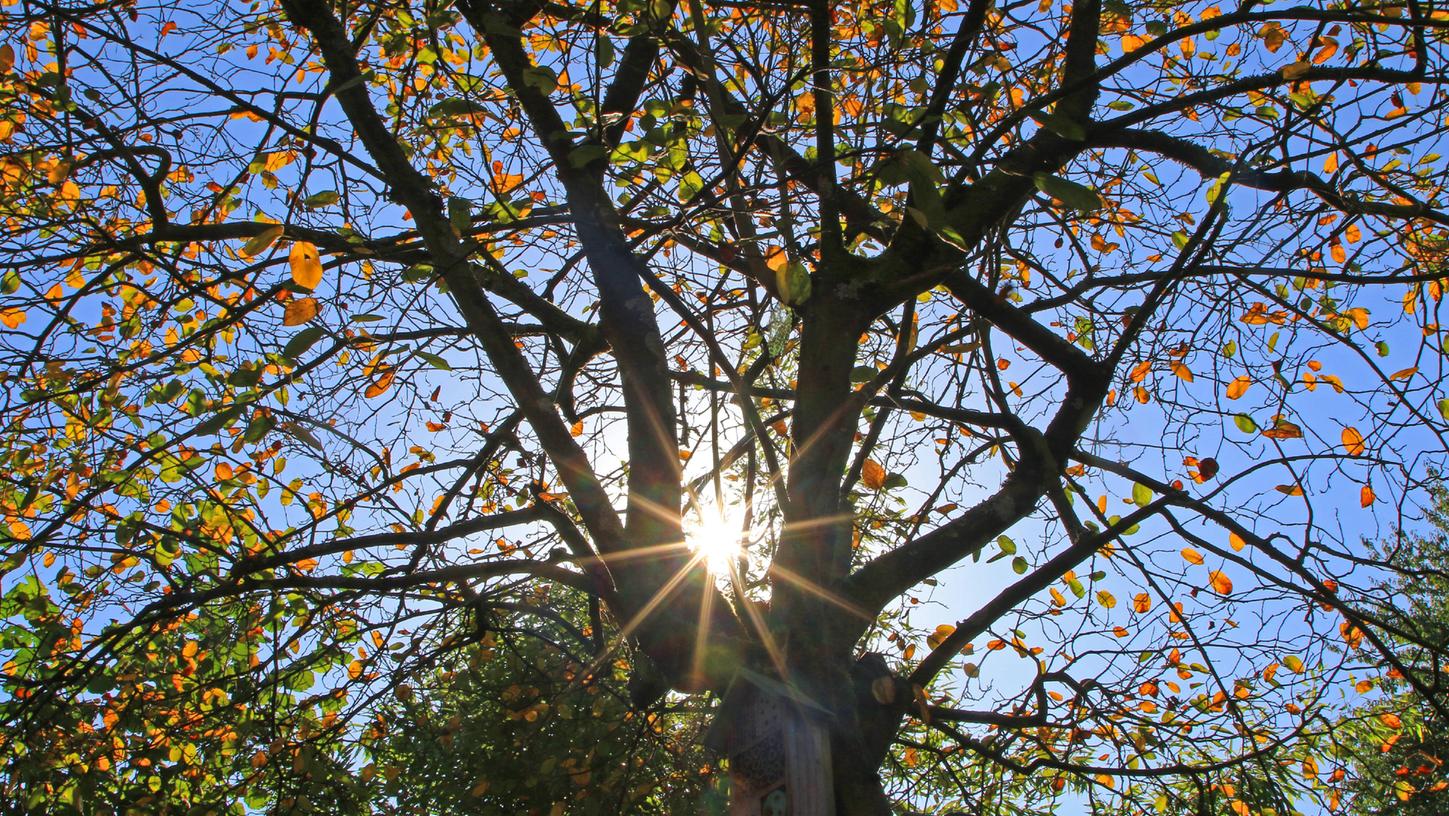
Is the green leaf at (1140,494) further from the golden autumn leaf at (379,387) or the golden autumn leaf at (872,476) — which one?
the golden autumn leaf at (379,387)

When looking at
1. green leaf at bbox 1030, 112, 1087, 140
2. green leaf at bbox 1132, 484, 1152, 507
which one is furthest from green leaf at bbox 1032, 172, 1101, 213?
green leaf at bbox 1132, 484, 1152, 507

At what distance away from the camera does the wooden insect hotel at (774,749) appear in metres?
2.65

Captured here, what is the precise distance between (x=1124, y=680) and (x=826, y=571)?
4.94ft

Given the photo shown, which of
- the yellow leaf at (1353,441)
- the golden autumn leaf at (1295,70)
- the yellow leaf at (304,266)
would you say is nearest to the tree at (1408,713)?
the yellow leaf at (1353,441)

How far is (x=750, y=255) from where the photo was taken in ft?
10.4

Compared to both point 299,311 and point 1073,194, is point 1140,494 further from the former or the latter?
point 299,311

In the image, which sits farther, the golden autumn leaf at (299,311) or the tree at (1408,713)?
the tree at (1408,713)

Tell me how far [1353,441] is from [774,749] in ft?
8.75

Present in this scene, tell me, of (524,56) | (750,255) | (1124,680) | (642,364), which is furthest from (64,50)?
(1124,680)

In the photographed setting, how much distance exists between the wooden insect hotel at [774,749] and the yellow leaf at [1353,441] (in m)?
2.35

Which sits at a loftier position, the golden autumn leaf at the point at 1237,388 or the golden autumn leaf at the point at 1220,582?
the golden autumn leaf at the point at 1237,388

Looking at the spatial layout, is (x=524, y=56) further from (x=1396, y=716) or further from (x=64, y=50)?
(x=1396, y=716)

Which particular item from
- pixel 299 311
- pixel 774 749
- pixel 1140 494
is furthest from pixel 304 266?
pixel 1140 494

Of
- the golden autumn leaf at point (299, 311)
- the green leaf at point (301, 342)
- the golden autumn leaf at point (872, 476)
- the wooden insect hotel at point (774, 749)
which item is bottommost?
the wooden insect hotel at point (774, 749)
